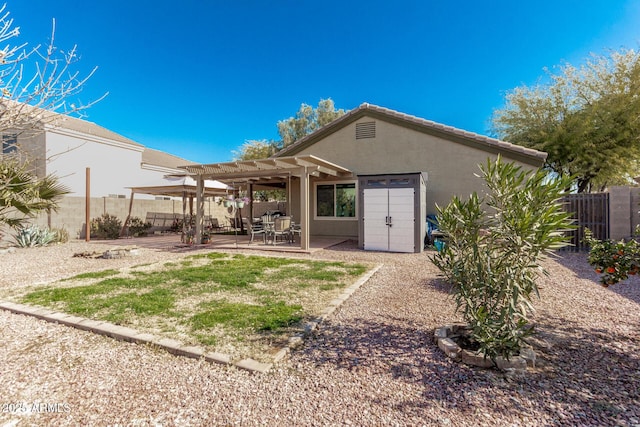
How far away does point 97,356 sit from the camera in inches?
124

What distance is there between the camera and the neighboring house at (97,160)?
1702 centimetres

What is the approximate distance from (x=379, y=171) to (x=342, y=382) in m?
10.8

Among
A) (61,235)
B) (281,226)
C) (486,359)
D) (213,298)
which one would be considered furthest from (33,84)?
(61,235)

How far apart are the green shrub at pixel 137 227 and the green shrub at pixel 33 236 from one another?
4066 mm

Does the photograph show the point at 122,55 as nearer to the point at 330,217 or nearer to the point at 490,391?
the point at 330,217

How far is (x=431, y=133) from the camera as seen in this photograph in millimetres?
11836

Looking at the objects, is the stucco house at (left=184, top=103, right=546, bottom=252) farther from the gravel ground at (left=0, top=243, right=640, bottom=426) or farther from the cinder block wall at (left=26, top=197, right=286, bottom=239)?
the cinder block wall at (left=26, top=197, right=286, bottom=239)

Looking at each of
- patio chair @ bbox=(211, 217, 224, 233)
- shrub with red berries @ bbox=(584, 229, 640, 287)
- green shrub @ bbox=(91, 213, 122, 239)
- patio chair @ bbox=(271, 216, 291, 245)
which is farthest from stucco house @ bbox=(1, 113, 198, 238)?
shrub with red berries @ bbox=(584, 229, 640, 287)

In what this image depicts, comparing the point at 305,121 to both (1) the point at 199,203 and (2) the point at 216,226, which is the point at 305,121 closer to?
(2) the point at 216,226

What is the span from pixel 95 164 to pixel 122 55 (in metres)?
8.96

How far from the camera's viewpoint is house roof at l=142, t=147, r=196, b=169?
925 inches

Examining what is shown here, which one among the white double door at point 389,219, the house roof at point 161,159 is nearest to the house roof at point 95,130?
the house roof at point 161,159

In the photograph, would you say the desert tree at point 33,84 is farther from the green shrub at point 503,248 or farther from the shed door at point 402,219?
the shed door at point 402,219

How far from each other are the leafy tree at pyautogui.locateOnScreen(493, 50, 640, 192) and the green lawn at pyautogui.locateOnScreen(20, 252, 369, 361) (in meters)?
13.5
